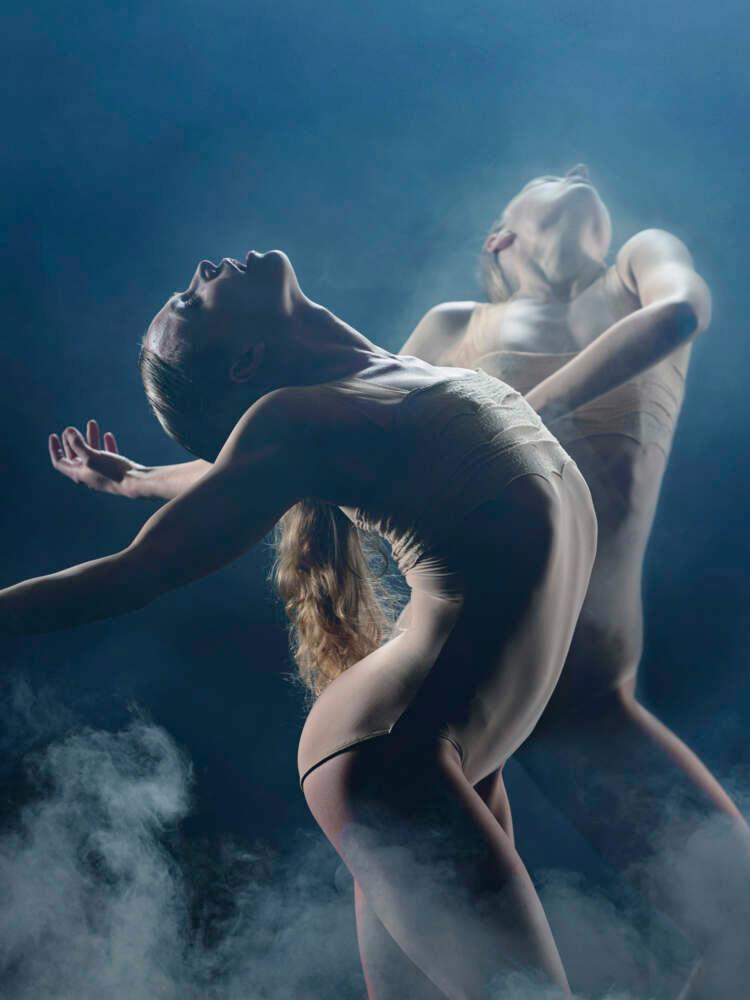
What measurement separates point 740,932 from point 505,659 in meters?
0.51

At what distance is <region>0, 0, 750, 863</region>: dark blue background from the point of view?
4.54 ft

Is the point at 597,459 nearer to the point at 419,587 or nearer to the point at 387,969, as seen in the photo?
the point at 419,587

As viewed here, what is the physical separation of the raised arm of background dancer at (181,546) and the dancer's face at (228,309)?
0.58ft

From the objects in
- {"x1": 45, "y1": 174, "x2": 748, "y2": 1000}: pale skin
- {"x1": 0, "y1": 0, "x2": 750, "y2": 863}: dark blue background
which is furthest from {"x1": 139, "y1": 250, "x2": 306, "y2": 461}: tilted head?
{"x1": 0, "y1": 0, "x2": 750, "y2": 863}: dark blue background

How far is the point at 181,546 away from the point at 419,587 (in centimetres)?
28

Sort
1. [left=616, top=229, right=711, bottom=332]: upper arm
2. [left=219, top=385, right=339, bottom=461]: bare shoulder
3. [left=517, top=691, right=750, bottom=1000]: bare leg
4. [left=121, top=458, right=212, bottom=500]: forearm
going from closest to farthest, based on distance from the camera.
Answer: [left=219, top=385, right=339, bottom=461]: bare shoulder, [left=517, top=691, right=750, bottom=1000]: bare leg, [left=121, top=458, right=212, bottom=500]: forearm, [left=616, top=229, right=711, bottom=332]: upper arm

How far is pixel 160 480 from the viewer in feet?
4.20

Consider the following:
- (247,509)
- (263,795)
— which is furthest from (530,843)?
(247,509)

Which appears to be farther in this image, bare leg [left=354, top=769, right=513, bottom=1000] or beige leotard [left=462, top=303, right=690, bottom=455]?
beige leotard [left=462, top=303, right=690, bottom=455]

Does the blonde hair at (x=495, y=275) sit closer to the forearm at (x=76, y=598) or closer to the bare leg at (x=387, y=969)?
the forearm at (x=76, y=598)

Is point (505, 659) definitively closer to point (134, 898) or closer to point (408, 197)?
point (134, 898)

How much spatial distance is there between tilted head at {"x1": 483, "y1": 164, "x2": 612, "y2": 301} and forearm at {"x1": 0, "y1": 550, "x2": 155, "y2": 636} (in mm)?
861

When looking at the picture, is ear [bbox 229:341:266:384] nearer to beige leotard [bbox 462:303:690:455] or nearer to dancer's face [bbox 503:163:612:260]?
beige leotard [bbox 462:303:690:455]

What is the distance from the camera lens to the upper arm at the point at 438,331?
58.6 inches
